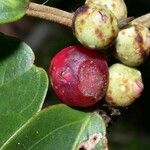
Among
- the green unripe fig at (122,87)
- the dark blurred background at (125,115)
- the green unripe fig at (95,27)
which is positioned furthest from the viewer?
the dark blurred background at (125,115)

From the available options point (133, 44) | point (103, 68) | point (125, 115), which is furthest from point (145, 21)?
point (125, 115)

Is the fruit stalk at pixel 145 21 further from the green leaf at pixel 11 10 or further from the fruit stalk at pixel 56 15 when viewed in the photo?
the green leaf at pixel 11 10

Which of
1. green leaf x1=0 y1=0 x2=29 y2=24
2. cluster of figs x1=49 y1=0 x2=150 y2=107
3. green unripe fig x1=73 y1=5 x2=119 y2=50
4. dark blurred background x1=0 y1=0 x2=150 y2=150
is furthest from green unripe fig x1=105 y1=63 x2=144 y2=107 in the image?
dark blurred background x1=0 y1=0 x2=150 y2=150

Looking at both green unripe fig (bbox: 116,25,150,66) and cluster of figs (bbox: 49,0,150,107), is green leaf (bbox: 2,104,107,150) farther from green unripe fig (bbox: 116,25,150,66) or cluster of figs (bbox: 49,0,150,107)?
green unripe fig (bbox: 116,25,150,66)

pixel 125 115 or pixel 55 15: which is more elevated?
pixel 55 15

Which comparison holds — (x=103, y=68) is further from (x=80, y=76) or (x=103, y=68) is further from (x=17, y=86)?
(x=17, y=86)

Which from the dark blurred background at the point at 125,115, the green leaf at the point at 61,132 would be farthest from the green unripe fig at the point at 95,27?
the dark blurred background at the point at 125,115
